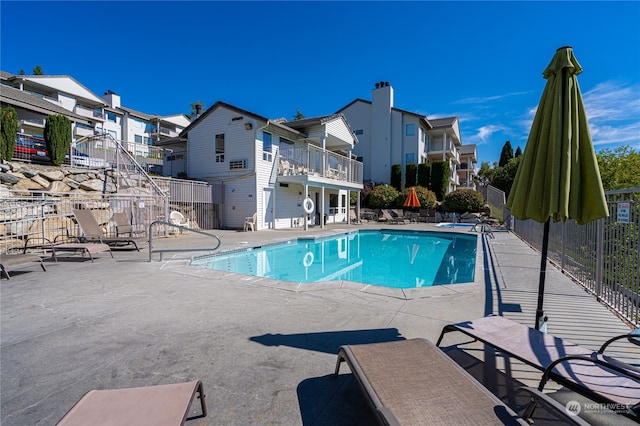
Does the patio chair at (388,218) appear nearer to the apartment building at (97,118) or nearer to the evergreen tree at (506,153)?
the apartment building at (97,118)

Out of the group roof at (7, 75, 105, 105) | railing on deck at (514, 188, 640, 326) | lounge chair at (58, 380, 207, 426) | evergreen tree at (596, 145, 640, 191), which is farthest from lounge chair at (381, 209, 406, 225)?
roof at (7, 75, 105, 105)

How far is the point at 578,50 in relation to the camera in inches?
110

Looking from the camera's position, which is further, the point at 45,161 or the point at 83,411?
the point at 45,161

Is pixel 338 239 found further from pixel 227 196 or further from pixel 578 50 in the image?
pixel 578 50

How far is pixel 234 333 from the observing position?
337 cm

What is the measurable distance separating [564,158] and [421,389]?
2355 millimetres

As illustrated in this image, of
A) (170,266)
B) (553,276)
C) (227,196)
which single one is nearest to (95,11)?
(227,196)

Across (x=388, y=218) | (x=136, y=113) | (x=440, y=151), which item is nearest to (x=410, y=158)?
(x=440, y=151)

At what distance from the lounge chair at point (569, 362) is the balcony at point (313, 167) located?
14825 mm

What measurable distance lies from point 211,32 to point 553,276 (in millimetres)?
18946

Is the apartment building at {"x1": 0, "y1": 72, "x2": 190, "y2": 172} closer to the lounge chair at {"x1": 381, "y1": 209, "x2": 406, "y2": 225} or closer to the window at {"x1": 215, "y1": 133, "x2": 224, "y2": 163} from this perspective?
the window at {"x1": 215, "y1": 133, "x2": 224, "y2": 163}

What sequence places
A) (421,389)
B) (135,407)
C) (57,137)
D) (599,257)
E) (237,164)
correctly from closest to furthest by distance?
(135,407) → (421,389) → (599,257) → (57,137) → (237,164)

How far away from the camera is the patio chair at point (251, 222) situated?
16.0 m

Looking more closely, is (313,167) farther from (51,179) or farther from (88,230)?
(51,179)
